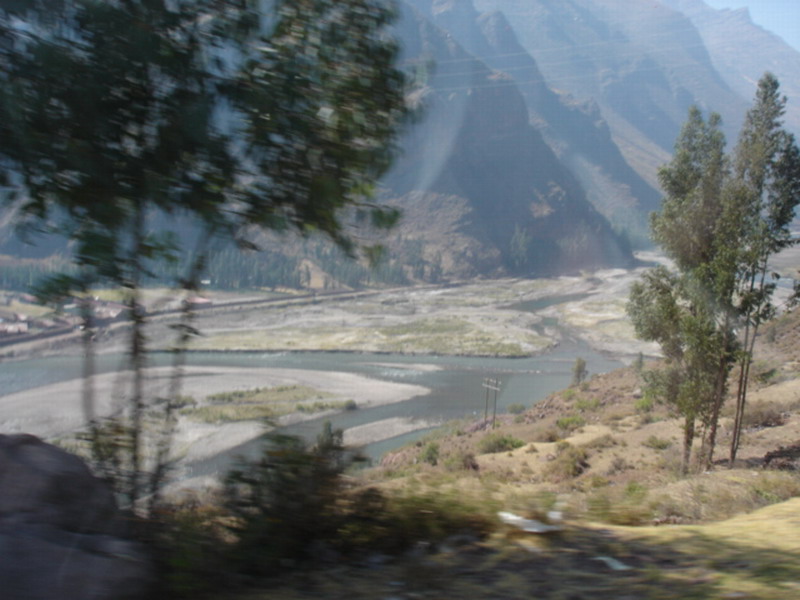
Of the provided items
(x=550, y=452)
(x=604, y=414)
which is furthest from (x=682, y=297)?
(x=604, y=414)

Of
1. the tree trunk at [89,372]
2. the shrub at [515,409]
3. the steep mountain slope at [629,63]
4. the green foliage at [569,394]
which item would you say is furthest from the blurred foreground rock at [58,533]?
the steep mountain slope at [629,63]

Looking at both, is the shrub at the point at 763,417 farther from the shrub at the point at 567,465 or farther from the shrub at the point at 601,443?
the shrub at the point at 567,465

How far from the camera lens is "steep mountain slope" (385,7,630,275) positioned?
5788cm

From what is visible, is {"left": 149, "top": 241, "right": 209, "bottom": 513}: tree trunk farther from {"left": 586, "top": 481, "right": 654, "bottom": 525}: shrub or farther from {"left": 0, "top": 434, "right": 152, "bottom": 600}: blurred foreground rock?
{"left": 586, "top": 481, "right": 654, "bottom": 525}: shrub

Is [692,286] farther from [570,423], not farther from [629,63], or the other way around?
[629,63]

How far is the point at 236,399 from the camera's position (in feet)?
48.0

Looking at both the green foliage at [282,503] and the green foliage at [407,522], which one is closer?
the green foliage at [282,503]

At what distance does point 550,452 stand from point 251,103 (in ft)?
38.7

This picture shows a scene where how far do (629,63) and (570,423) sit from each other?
562 ft

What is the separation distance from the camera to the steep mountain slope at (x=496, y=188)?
190 ft

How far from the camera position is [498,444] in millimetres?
14117

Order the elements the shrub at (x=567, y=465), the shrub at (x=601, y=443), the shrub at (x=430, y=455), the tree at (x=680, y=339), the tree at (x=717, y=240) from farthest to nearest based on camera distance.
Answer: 1. the shrub at (x=601, y=443)
2. the tree at (x=680, y=339)
3. the tree at (x=717, y=240)
4. the shrub at (x=430, y=455)
5. the shrub at (x=567, y=465)

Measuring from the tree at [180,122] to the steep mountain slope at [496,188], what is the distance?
37.1 m

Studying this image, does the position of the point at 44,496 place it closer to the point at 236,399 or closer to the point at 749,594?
the point at 749,594
